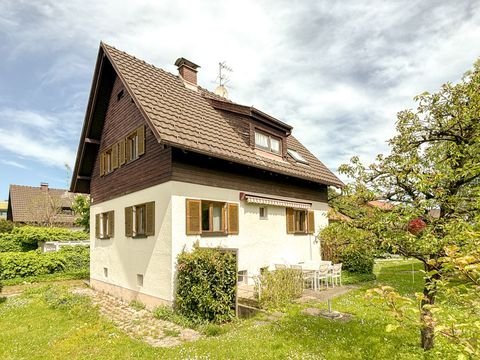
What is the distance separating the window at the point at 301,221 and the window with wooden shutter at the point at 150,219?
693cm

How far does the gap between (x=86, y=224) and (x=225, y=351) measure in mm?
26195

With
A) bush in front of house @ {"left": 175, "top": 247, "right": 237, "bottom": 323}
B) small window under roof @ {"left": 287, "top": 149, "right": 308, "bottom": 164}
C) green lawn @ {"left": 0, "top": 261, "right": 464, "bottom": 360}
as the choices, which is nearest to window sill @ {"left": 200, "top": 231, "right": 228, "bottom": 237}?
bush in front of house @ {"left": 175, "top": 247, "right": 237, "bottom": 323}

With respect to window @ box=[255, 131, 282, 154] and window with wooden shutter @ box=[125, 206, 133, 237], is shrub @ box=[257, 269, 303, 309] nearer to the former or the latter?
window with wooden shutter @ box=[125, 206, 133, 237]

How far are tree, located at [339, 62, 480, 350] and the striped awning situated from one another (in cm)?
604

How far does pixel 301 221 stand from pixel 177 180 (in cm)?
832

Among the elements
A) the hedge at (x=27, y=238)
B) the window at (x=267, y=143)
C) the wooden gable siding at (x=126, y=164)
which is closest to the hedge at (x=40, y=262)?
the hedge at (x=27, y=238)

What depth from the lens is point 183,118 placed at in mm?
13000

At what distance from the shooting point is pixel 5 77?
17.5 meters

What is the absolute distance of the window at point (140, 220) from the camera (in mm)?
12211

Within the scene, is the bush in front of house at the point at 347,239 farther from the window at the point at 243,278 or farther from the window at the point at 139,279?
the window at the point at 139,279

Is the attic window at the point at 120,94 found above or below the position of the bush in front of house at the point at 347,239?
above

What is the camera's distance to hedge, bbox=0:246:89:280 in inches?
803

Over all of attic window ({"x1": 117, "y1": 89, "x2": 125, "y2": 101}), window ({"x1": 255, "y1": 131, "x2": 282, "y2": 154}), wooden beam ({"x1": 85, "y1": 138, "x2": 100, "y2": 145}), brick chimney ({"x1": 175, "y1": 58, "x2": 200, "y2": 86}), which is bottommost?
window ({"x1": 255, "y1": 131, "x2": 282, "y2": 154})

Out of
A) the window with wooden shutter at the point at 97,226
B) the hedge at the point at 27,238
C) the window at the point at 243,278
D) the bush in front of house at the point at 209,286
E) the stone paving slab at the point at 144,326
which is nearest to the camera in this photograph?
the stone paving slab at the point at 144,326
